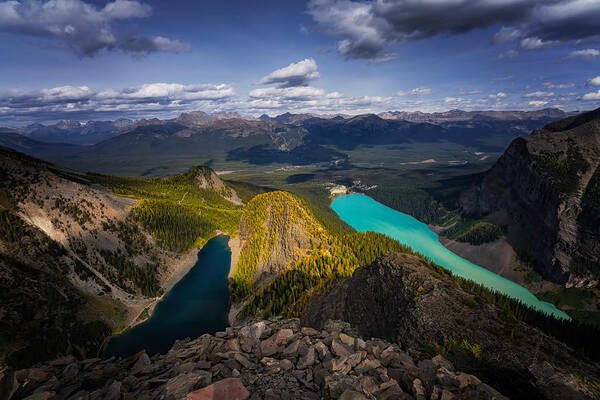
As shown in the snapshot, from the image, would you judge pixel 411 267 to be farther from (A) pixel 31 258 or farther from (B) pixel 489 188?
(B) pixel 489 188

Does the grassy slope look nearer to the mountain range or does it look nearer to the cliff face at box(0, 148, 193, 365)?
the mountain range

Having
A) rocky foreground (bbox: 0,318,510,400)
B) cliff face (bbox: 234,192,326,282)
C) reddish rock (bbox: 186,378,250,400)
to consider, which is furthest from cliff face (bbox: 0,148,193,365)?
reddish rock (bbox: 186,378,250,400)

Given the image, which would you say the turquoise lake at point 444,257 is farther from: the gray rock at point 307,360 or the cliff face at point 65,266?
the cliff face at point 65,266

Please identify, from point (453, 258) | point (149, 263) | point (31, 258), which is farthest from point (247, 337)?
point (453, 258)

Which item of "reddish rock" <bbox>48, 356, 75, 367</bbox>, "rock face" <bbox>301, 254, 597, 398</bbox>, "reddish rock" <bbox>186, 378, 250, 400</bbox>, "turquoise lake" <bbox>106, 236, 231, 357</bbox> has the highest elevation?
"reddish rock" <bbox>186, 378, 250, 400</bbox>

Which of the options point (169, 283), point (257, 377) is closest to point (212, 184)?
point (169, 283)

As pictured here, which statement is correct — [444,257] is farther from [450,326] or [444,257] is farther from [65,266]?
[65,266]

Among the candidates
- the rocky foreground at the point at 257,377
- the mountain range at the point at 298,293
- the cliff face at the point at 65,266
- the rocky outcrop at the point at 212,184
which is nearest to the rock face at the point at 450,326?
the mountain range at the point at 298,293
